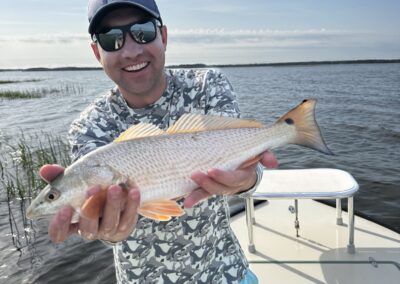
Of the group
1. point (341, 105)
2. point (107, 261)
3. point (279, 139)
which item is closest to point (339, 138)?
point (341, 105)

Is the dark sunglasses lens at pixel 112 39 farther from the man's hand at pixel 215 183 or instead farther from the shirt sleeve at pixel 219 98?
the man's hand at pixel 215 183

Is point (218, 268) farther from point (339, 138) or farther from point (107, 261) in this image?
point (339, 138)

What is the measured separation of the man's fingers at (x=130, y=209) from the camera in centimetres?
235

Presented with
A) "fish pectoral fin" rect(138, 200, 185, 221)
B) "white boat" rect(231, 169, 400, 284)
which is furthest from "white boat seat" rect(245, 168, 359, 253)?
"fish pectoral fin" rect(138, 200, 185, 221)

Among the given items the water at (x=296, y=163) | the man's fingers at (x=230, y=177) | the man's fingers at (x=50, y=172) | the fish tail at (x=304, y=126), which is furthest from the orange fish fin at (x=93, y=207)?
the water at (x=296, y=163)

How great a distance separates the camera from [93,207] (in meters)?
2.32

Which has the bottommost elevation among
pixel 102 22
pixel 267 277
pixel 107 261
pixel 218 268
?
pixel 107 261

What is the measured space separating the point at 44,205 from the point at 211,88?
154cm

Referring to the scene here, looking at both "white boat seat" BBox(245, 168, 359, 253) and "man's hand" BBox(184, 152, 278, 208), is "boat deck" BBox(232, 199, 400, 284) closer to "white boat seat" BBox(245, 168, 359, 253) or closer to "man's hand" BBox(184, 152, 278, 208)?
"white boat seat" BBox(245, 168, 359, 253)

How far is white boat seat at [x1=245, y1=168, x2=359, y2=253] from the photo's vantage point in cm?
554

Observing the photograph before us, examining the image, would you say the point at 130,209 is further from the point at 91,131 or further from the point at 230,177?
the point at 91,131

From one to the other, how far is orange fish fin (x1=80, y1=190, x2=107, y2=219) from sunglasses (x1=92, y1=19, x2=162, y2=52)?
3.90 feet

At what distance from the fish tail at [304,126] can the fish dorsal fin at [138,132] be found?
988 millimetres

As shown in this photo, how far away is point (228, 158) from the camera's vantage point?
2.81 meters
